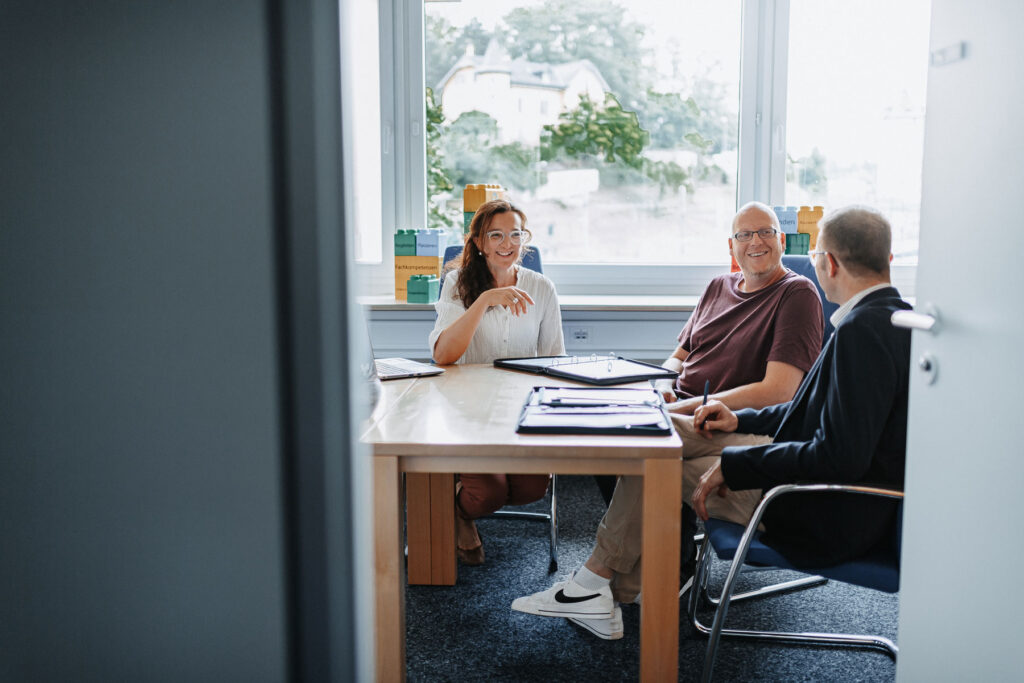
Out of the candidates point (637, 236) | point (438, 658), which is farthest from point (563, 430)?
point (637, 236)

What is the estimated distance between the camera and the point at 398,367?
8.52 ft

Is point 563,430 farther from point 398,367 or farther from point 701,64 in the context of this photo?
point 701,64

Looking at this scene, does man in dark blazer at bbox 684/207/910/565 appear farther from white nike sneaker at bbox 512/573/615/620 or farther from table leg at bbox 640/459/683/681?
white nike sneaker at bbox 512/573/615/620

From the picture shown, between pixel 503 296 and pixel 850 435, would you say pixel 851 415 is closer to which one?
pixel 850 435

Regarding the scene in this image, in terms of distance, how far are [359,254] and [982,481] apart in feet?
3.55

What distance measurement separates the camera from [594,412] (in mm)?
1909

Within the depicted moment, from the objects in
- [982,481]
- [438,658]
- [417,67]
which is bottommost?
[438,658]

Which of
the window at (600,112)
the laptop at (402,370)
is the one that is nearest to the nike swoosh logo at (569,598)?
the laptop at (402,370)

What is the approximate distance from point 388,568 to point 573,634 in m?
0.77

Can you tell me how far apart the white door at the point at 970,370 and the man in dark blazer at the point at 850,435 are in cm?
26

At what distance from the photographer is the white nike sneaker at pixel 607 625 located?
2150mm

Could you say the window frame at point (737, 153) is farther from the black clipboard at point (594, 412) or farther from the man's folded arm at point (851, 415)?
the man's folded arm at point (851, 415)

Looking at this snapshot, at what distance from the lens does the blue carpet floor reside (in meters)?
2.05

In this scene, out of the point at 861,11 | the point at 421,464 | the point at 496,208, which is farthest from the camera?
the point at 861,11
